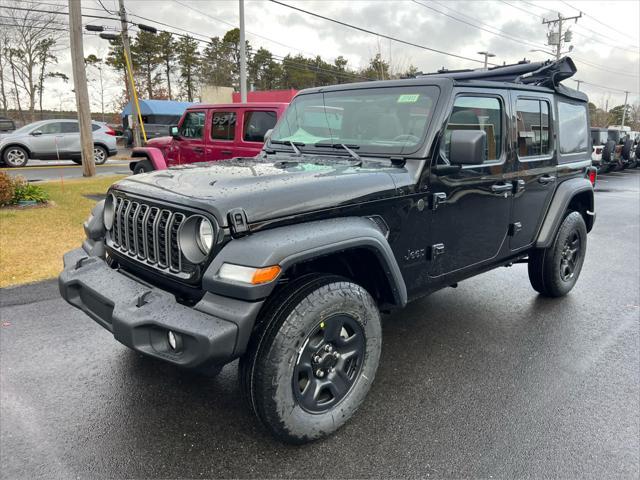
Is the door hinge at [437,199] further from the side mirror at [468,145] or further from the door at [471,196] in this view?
the side mirror at [468,145]

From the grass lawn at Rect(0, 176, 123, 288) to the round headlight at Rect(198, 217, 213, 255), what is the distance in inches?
140

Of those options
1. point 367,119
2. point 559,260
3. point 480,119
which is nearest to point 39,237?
point 367,119

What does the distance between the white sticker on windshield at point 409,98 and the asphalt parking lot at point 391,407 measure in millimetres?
1807

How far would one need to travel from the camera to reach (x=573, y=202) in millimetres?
4555

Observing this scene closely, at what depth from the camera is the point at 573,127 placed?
445 cm

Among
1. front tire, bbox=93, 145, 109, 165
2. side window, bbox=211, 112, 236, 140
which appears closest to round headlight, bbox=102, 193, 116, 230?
side window, bbox=211, 112, 236, 140

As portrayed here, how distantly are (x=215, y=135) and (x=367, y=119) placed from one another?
6.00 metres

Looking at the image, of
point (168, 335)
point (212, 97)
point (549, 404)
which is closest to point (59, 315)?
point (168, 335)

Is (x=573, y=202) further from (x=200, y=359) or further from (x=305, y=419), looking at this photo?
(x=200, y=359)

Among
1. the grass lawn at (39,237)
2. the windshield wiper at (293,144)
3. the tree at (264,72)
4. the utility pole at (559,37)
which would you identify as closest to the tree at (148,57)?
the tree at (264,72)

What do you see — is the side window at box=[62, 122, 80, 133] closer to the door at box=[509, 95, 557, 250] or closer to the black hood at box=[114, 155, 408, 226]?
the black hood at box=[114, 155, 408, 226]

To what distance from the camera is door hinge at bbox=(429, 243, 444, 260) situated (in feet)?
10.0

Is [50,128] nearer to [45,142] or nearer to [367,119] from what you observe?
[45,142]

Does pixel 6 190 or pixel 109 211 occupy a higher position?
pixel 109 211
